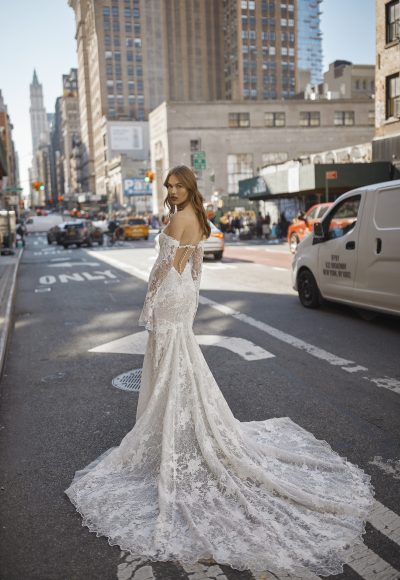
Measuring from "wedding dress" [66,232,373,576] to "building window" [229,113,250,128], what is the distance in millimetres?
67802

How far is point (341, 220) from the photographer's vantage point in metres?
9.60

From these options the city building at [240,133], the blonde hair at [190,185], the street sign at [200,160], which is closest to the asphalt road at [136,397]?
the blonde hair at [190,185]

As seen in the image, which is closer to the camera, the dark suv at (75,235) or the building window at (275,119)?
Answer: the dark suv at (75,235)

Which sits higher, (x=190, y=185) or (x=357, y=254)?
(x=190, y=185)

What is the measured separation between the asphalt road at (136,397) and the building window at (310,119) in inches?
2459

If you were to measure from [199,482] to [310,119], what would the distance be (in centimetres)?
7167

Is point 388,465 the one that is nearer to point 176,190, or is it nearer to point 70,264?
point 176,190

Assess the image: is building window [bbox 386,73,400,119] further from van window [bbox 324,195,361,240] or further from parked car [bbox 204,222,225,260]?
van window [bbox 324,195,361,240]

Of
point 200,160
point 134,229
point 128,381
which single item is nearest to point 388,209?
point 128,381

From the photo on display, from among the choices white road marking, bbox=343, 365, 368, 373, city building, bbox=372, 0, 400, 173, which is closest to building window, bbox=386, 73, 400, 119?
city building, bbox=372, 0, 400, 173

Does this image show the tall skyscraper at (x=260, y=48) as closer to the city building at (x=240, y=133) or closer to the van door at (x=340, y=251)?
the city building at (x=240, y=133)

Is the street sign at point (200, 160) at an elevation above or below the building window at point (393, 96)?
above

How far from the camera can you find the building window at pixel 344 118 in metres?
70.3

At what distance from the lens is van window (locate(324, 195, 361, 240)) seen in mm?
9078
